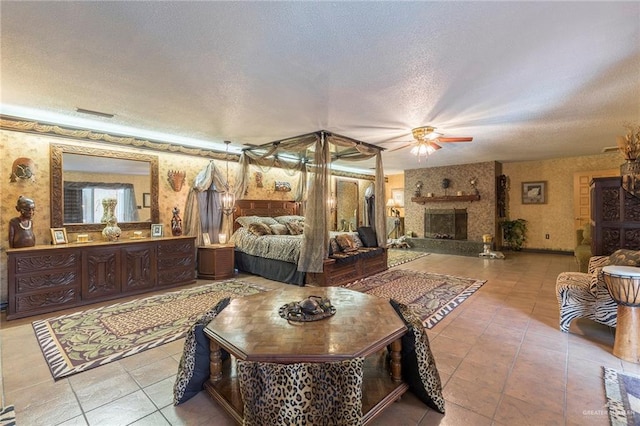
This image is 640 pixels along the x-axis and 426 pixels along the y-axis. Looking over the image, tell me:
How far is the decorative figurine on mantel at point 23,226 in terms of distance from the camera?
3.54m

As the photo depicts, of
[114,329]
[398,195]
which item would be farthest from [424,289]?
[398,195]

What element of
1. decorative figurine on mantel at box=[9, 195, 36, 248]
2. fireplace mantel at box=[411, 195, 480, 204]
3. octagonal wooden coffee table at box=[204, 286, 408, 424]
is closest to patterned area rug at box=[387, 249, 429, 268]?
fireplace mantel at box=[411, 195, 480, 204]

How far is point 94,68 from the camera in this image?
2539 mm

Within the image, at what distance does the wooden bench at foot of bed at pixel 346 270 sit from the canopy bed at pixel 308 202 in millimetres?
17

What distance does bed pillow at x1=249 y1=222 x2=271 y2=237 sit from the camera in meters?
5.66

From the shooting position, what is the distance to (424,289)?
4.43 metres

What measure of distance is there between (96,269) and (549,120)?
22.8 feet

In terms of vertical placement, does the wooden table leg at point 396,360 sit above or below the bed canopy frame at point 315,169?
below

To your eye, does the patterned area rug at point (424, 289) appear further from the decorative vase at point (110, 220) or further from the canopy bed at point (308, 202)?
the decorative vase at point (110, 220)

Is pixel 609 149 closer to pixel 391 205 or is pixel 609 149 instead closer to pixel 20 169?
pixel 391 205

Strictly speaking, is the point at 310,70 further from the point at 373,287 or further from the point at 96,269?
the point at 96,269

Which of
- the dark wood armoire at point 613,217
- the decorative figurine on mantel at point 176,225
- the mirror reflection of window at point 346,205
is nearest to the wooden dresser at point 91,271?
the decorative figurine on mantel at point 176,225

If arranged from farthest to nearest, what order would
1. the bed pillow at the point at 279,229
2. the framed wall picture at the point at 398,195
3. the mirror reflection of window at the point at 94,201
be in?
1. the framed wall picture at the point at 398,195
2. the bed pillow at the point at 279,229
3. the mirror reflection of window at the point at 94,201

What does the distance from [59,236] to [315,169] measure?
3.89 m
